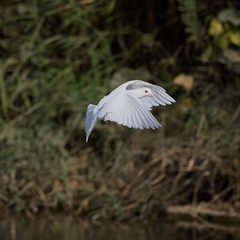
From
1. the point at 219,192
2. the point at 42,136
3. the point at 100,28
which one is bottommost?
the point at 219,192

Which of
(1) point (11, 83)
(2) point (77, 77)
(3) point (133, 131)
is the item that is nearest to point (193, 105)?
(3) point (133, 131)

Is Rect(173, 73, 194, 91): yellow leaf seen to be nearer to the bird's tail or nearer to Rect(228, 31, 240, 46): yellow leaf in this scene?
Rect(228, 31, 240, 46): yellow leaf

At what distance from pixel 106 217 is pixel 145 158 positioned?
51cm

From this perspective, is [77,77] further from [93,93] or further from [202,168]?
[202,168]

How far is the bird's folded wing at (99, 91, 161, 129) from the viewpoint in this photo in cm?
339

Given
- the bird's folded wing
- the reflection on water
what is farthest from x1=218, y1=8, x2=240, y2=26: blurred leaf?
the bird's folded wing

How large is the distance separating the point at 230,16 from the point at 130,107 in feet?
7.79

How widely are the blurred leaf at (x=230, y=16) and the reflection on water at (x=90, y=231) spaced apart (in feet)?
4.40

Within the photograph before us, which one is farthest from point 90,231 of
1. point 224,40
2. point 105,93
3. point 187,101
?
point 224,40

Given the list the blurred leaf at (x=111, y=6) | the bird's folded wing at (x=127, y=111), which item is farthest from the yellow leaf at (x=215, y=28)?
the bird's folded wing at (x=127, y=111)

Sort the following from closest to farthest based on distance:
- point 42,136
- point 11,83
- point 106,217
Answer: point 106,217 < point 42,136 < point 11,83

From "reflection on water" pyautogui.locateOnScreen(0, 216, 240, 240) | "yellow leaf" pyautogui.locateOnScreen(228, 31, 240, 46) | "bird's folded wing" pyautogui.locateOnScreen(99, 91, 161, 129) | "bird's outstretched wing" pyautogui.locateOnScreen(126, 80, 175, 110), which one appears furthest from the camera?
"yellow leaf" pyautogui.locateOnScreen(228, 31, 240, 46)

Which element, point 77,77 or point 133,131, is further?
point 77,77

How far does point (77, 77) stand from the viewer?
20.1ft
